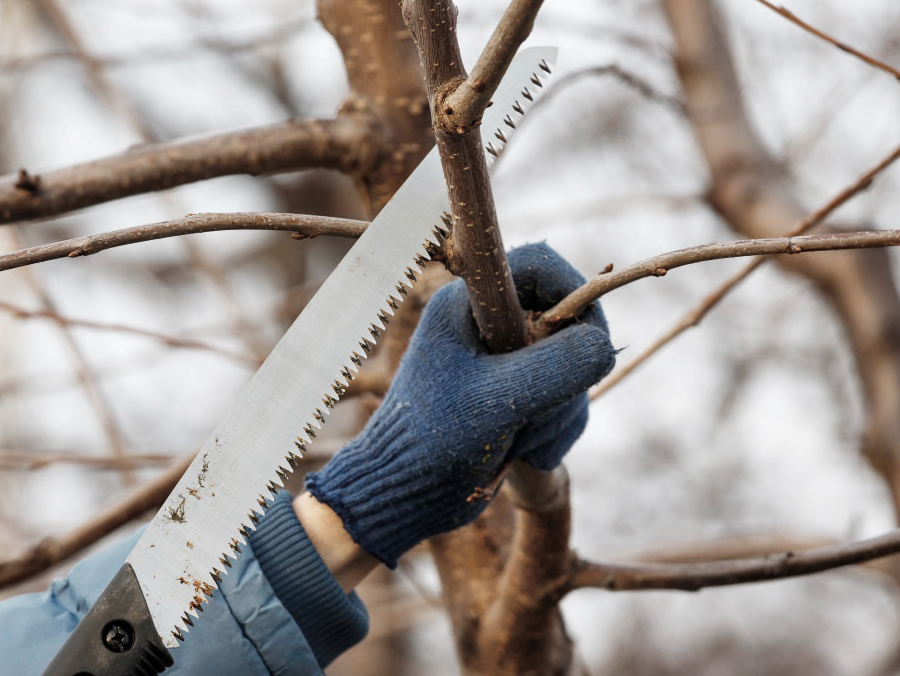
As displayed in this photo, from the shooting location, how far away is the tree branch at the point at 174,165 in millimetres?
1243

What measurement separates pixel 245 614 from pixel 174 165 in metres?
0.64

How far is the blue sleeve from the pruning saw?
4cm

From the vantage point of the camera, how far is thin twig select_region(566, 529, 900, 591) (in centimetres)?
114

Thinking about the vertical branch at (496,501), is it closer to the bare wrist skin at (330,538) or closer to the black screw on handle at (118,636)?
the bare wrist skin at (330,538)

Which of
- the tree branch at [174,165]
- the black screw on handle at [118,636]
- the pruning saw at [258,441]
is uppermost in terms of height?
the tree branch at [174,165]

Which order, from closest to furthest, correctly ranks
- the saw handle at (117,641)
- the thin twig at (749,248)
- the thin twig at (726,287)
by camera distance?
1. the thin twig at (749,248)
2. the saw handle at (117,641)
3. the thin twig at (726,287)

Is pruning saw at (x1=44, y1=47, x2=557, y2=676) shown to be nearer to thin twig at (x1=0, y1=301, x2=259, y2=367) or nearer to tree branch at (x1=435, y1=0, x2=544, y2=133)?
tree branch at (x1=435, y1=0, x2=544, y2=133)

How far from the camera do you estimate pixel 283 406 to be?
1.00 meters

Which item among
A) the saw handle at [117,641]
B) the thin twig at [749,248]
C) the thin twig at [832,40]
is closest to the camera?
the thin twig at [749,248]

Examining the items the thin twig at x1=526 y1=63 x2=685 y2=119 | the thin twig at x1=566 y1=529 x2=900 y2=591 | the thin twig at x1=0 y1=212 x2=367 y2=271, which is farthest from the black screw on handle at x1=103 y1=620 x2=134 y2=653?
the thin twig at x1=526 y1=63 x2=685 y2=119

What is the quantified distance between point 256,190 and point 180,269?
0.61 m

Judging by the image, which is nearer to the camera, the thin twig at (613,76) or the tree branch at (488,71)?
the tree branch at (488,71)

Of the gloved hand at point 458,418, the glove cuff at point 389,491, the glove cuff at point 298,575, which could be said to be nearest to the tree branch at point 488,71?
the gloved hand at point 458,418

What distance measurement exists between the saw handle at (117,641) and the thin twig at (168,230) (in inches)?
14.1
